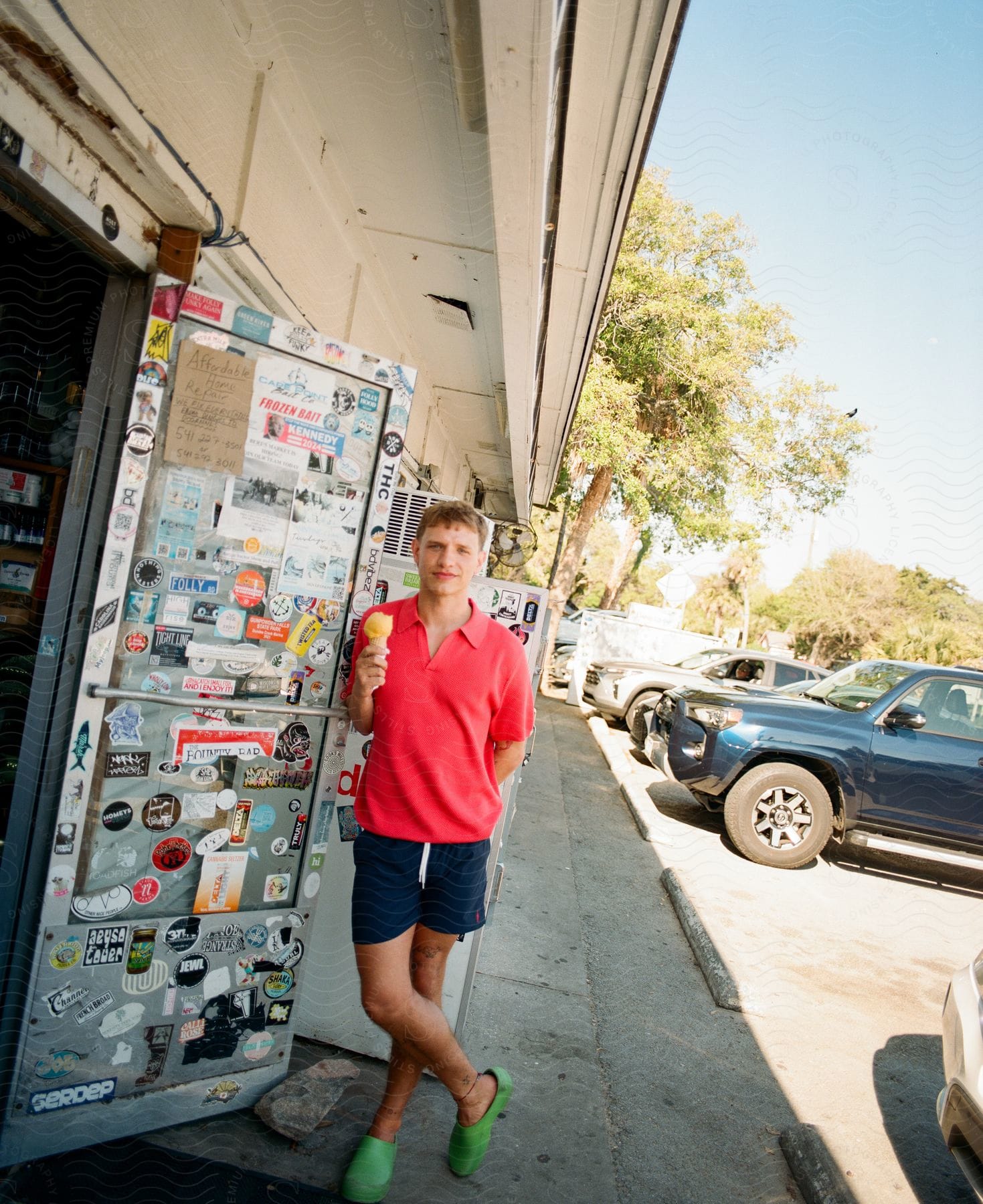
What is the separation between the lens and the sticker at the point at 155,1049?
2.35m

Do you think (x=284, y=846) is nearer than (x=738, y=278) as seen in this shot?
Yes

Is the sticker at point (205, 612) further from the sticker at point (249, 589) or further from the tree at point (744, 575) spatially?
the tree at point (744, 575)

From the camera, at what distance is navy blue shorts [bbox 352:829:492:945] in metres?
2.29

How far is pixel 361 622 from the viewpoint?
8.70 ft

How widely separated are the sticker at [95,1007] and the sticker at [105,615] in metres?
1.08

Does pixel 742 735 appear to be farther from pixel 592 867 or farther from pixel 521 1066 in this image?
pixel 521 1066

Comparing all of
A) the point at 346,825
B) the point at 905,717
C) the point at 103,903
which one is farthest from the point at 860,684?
the point at 103,903

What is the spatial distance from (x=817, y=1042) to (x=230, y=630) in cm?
336

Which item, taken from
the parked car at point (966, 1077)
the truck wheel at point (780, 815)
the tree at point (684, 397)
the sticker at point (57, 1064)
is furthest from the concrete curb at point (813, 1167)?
the tree at point (684, 397)

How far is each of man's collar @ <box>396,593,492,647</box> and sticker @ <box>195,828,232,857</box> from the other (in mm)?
871

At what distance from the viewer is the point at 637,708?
10602mm

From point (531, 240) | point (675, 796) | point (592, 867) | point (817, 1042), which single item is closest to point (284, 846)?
point (531, 240)

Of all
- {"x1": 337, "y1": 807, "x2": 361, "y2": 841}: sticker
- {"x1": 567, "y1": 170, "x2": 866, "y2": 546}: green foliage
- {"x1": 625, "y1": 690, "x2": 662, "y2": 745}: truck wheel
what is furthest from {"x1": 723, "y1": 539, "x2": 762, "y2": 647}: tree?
{"x1": 337, "y1": 807, "x2": 361, "y2": 841}: sticker

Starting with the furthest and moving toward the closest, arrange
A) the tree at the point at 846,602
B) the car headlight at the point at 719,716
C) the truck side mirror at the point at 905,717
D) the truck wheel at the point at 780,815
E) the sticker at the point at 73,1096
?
the tree at the point at 846,602
the car headlight at the point at 719,716
the truck wheel at the point at 780,815
the truck side mirror at the point at 905,717
the sticker at the point at 73,1096
